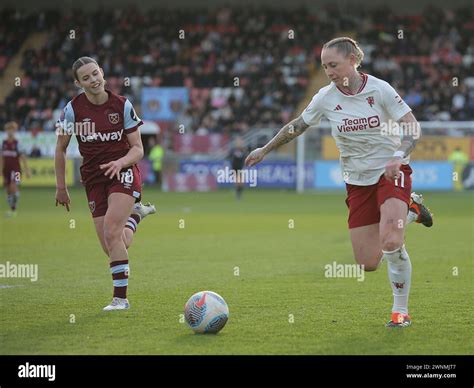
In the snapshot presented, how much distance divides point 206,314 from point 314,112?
2136 mm

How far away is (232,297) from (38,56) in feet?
116

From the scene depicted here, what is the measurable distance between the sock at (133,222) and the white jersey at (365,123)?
2.54 meters

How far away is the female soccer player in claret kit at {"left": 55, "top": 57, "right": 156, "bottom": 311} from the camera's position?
358 inches

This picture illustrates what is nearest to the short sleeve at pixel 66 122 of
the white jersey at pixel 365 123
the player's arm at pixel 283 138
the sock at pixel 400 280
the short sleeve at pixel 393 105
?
the player's arm at pixel 283 138

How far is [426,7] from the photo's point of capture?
4481 cm

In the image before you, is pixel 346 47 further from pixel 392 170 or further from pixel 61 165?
pixel 61 165

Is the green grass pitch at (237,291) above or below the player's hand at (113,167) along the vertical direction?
below

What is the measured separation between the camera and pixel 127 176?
9.27 meters

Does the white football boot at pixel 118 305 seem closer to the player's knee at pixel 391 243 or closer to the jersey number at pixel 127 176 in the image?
the jersey number at pixel 127 176

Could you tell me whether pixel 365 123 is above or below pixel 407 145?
above

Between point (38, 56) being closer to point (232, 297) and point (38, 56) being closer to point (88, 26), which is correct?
point (88, 26)

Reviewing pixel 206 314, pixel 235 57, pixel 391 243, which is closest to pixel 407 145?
pixel 391 243

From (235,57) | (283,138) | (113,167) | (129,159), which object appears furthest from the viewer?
(235,57)

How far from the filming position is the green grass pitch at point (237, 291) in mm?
7434
